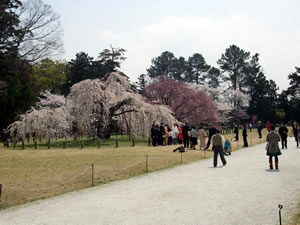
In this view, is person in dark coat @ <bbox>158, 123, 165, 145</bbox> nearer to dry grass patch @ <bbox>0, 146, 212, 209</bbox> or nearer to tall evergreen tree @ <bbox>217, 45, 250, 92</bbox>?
dry grass patch @ <bbox>0, 146, 212, 209</bbox>

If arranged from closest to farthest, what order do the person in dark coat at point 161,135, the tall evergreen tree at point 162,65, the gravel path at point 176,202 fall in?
the gravel path at point 176,202, the person in dark coat at point 161,135, the tall evergreen tree at point 162,65

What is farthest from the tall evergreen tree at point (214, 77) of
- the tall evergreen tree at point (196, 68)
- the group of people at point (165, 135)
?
the group of people at point (165, 135)

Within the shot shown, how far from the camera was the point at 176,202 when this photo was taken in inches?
328

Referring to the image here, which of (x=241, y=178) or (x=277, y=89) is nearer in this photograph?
(x=241, y=178)

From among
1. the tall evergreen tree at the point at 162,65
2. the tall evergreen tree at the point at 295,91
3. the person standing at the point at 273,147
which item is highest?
the tall evergreen tree at the point at 162,65

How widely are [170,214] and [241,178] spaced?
494cm

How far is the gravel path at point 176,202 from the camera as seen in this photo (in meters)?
7.01

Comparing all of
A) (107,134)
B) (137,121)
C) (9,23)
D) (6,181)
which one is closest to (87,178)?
(6,181)

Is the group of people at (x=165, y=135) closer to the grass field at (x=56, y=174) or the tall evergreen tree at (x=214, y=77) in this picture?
the grass field at (x=56, y=174)

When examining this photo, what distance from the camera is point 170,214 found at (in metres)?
7.28

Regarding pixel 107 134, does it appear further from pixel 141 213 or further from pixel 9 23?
pixel 141 213

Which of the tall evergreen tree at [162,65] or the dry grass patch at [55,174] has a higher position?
the tall evergreen tree at [162,65]

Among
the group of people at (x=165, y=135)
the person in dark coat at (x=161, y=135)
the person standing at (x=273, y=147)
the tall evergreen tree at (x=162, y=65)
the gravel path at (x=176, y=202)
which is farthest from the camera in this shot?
the tall evergreen tree at (x=162, y=65)

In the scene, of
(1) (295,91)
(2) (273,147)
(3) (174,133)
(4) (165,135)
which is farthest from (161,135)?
(1) (295,91)
